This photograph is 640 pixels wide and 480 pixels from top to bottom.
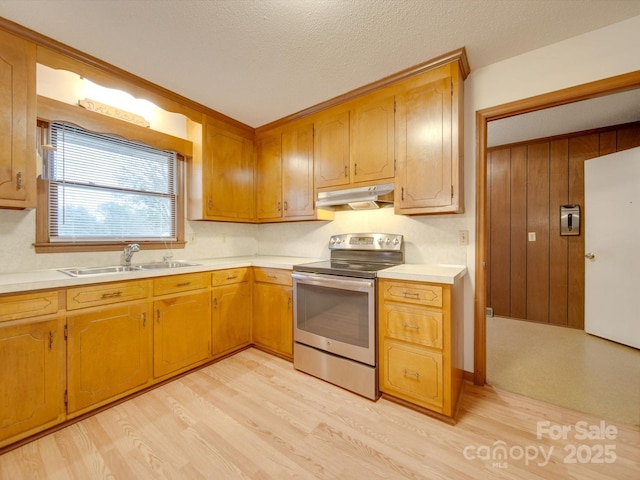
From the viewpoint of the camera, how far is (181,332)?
7.27 ft

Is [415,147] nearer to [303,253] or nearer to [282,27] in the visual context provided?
[282,27]

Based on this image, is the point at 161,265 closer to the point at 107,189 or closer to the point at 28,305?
the point at 107,189

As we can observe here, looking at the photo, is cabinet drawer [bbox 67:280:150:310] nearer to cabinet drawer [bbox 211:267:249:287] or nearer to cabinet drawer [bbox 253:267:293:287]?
cabinet drawer [bbox 211:267:249:287]

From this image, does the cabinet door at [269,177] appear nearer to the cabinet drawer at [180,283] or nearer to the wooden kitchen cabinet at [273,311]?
the wooden kitchen cabinet at [273,311]

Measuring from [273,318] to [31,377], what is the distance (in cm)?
161

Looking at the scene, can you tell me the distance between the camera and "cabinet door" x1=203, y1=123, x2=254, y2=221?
2763 millimetres

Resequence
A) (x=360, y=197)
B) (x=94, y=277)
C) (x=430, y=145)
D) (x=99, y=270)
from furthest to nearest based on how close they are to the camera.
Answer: (x=360, y=197) < (x=99, y=270) < (x=430, y=145) < (x=94, y=277)

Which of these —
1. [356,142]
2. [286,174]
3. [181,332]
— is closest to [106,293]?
[181,332]

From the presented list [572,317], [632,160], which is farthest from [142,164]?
[572,317]

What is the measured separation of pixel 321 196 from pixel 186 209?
146cm

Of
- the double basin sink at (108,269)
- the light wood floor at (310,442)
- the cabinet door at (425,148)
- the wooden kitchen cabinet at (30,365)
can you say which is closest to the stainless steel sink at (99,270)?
the double basin sink at (108,269)

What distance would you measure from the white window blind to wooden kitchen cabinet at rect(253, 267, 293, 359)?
1.05 metres

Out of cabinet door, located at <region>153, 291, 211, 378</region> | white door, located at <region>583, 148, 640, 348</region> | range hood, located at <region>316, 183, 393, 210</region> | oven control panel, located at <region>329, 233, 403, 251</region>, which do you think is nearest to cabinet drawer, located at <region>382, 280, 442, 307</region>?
oven control panel, located at <region>329, 233, 403, 251</region>

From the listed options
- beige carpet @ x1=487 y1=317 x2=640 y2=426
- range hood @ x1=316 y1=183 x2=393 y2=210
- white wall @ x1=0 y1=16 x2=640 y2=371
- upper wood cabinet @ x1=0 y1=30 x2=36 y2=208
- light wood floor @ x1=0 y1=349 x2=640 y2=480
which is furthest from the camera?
range hood @ x1=316 y1=183 x2=393 y2=210
